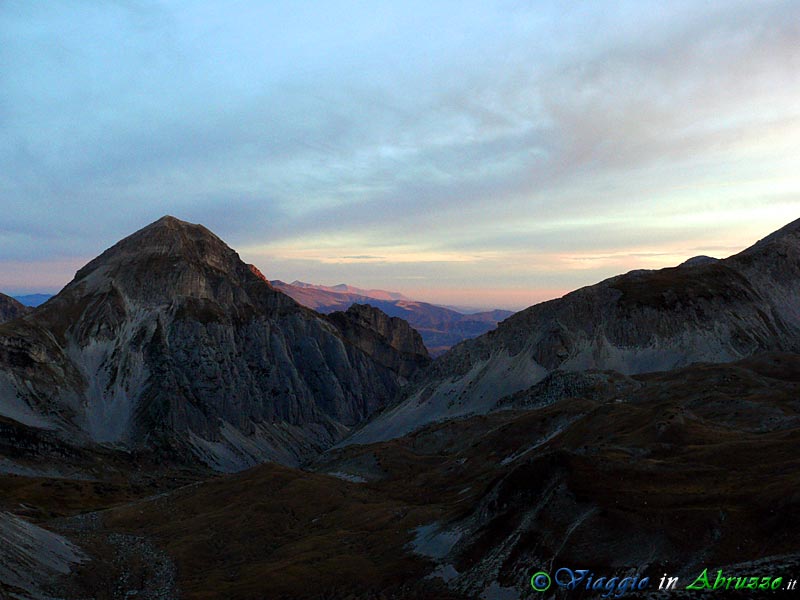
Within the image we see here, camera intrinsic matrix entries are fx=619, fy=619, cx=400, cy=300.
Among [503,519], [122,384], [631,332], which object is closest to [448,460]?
[503,519]

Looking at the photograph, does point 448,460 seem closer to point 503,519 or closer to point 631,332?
point 503,519

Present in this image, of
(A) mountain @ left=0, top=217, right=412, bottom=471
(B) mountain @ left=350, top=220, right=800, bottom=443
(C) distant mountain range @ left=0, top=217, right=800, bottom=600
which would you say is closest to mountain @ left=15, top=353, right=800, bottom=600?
(C) distant mountain range @ left=0, top=217, right=800, bottom=600

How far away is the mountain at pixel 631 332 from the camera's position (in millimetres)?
157625

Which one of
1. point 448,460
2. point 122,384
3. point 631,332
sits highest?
point 631,332

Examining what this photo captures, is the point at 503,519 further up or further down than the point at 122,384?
further up

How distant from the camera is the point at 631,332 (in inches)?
6496

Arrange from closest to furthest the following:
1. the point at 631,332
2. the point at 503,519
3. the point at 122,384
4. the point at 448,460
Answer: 1. the point at 503,519
2. the point at 448,460
3. the point at 631,332
4. the point at 122,384

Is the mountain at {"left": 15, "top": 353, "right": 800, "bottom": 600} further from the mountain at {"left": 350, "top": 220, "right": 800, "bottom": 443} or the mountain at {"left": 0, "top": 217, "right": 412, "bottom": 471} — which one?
the mountain at {"left": 0, "top": 217, "right": 412, "bottom": 471}

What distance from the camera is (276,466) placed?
98562mm

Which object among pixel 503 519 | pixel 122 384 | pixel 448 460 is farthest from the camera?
pixel 122 384

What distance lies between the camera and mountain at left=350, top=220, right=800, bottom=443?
517 ft

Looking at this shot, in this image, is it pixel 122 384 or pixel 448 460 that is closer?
pixel 448 460

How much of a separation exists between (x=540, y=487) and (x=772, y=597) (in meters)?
21.1

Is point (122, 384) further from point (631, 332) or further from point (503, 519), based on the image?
point (503, 519)
